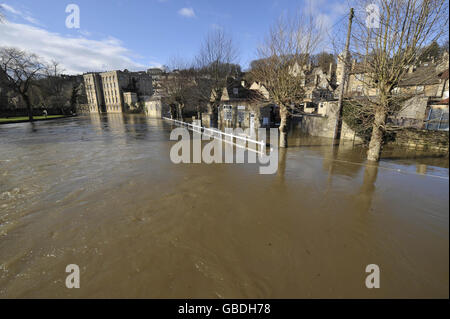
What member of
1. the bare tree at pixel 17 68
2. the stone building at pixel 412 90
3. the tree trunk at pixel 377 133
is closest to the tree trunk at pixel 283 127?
the stone building at pixel 412 90

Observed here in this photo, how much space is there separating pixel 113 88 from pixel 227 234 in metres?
83.2

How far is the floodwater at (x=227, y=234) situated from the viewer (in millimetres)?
2828

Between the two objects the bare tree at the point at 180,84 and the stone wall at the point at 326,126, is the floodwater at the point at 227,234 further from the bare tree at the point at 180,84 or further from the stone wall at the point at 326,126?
the bare tree at the point at 180,84

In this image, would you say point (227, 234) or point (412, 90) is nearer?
point (227, 234)

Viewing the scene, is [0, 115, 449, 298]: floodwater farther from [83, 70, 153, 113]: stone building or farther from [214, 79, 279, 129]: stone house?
[83, 70, 153, 113]: stone building

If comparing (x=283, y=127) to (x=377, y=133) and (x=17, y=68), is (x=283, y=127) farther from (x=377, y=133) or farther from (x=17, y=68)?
(x=17, y=68)

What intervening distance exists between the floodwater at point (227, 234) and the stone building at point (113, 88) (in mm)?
72491

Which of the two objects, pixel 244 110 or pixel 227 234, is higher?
pixel 244 110

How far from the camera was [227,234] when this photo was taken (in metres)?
A: 4.12

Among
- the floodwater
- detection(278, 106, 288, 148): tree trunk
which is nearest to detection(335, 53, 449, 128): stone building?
the floodwater

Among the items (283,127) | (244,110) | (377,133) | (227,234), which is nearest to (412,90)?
(377,133)

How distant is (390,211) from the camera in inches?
180

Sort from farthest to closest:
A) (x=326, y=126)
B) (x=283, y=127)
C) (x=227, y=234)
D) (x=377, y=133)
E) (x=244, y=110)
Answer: (x=244, y=110) → (x=326, y=126) → (x=283, y=127) → (x=377, y=133) → (x=227, y=234)
